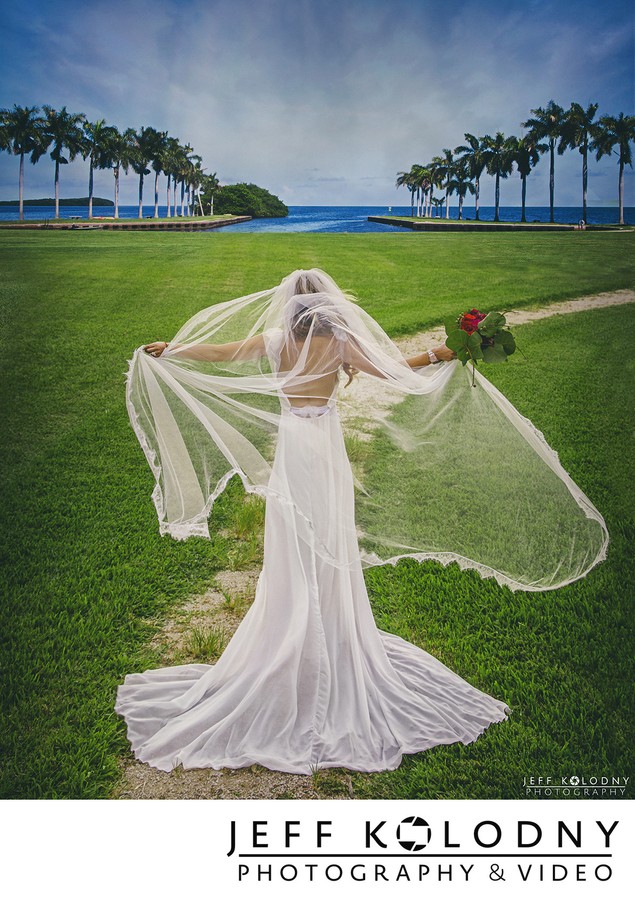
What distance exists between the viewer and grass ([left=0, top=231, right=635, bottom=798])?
8.41 ft

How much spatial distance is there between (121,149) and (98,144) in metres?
1.75

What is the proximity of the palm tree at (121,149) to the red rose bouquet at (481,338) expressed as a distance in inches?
323

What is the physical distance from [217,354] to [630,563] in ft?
10.3

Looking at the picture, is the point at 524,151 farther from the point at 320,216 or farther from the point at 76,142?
the point at 320,216

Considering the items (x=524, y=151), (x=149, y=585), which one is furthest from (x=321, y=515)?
(x=524, y=151)

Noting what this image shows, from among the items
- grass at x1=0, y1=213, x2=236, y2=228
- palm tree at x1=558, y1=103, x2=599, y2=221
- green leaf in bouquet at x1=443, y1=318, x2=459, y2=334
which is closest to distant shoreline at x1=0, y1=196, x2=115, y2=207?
grass at x1=0, y1=213, x2=236, y2=228

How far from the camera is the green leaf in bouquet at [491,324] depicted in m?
2.80

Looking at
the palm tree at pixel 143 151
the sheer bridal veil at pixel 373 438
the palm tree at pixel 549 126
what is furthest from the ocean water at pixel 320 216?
the sheer bridal veil at pixel 373 438

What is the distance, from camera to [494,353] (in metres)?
2.84

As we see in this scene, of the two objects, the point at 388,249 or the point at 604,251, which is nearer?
the point at 604,251

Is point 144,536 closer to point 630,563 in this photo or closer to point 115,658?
point 115,658
